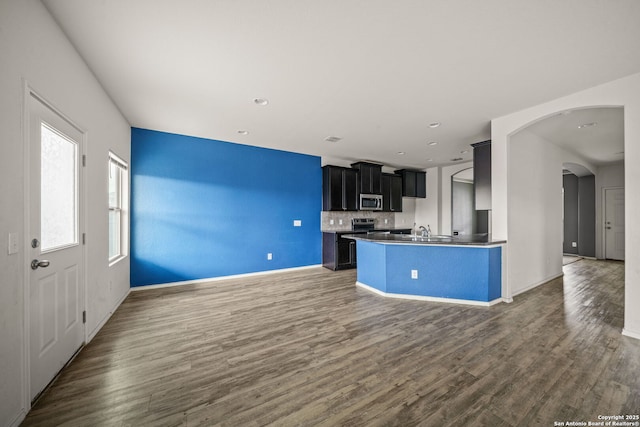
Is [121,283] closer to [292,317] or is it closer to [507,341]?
[292,317]

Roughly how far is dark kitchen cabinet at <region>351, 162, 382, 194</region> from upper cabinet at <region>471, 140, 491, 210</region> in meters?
2.59

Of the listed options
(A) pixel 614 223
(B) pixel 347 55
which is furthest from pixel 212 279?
(A) pixel 614 223

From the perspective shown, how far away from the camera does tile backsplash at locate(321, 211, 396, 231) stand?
6.02m

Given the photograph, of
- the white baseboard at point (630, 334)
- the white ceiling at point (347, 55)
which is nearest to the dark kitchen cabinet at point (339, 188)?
the white ceiling at point (347, 55)

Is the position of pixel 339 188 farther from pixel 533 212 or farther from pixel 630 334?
pixel 630 334

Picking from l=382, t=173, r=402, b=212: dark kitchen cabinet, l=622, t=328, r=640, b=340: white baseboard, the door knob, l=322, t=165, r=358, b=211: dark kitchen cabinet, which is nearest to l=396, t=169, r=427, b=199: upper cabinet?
l=382, t=173, r=402, b=212: dark kitchen cabinet

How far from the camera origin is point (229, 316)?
3.04 m

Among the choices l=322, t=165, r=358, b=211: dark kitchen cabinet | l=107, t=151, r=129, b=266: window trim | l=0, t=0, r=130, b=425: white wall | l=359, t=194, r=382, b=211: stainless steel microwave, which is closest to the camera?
l=0, t=0, r=130, b=425: white wall

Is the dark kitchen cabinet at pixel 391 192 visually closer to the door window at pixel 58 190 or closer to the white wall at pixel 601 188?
the white wall at pixel 601 188

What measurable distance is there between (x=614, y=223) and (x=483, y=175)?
6.03m

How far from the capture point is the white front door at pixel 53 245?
5.37ft

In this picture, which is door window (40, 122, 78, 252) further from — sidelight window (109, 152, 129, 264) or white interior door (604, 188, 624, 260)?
white interior door (604, 188, 624, 260)

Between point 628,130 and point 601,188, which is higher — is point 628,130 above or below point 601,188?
above

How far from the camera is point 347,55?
2166mm
